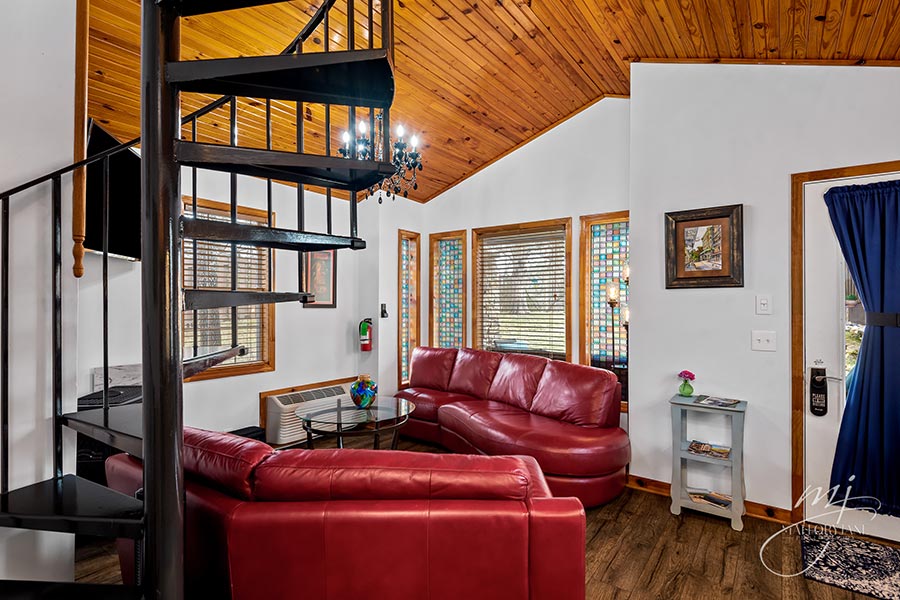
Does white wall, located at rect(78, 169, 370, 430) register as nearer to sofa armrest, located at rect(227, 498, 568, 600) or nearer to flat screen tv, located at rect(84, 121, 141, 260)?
flat screen tv, located at rect(84, 121, 141, 260)

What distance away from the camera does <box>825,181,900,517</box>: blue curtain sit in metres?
2.54

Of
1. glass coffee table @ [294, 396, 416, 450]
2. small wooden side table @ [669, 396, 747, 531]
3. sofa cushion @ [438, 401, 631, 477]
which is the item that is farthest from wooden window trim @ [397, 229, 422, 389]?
small wooden side table @ [669, 396, 747, 531]

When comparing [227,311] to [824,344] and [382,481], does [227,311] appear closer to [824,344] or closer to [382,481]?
[382,481]

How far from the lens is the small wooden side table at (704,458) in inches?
111

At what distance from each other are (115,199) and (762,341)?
4.27 m

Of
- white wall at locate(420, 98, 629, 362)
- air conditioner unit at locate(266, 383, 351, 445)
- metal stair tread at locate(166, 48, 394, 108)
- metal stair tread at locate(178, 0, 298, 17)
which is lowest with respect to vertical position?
air conditioner unit at locate(266, 383, 351, 445)

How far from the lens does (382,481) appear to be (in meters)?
1.57

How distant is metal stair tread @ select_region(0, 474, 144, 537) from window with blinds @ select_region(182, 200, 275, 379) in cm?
240

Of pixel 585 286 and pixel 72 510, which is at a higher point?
pixel 585 286

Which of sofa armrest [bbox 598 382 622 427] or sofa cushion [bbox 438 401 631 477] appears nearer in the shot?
sofa cushion [bbox 438 401 631 477]

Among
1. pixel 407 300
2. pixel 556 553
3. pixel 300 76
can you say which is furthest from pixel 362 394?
pixel 300 76

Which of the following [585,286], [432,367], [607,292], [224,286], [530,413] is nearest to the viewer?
[530,413]

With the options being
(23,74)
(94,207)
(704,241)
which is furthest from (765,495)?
(94,207)

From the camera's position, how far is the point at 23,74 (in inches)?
60.0
